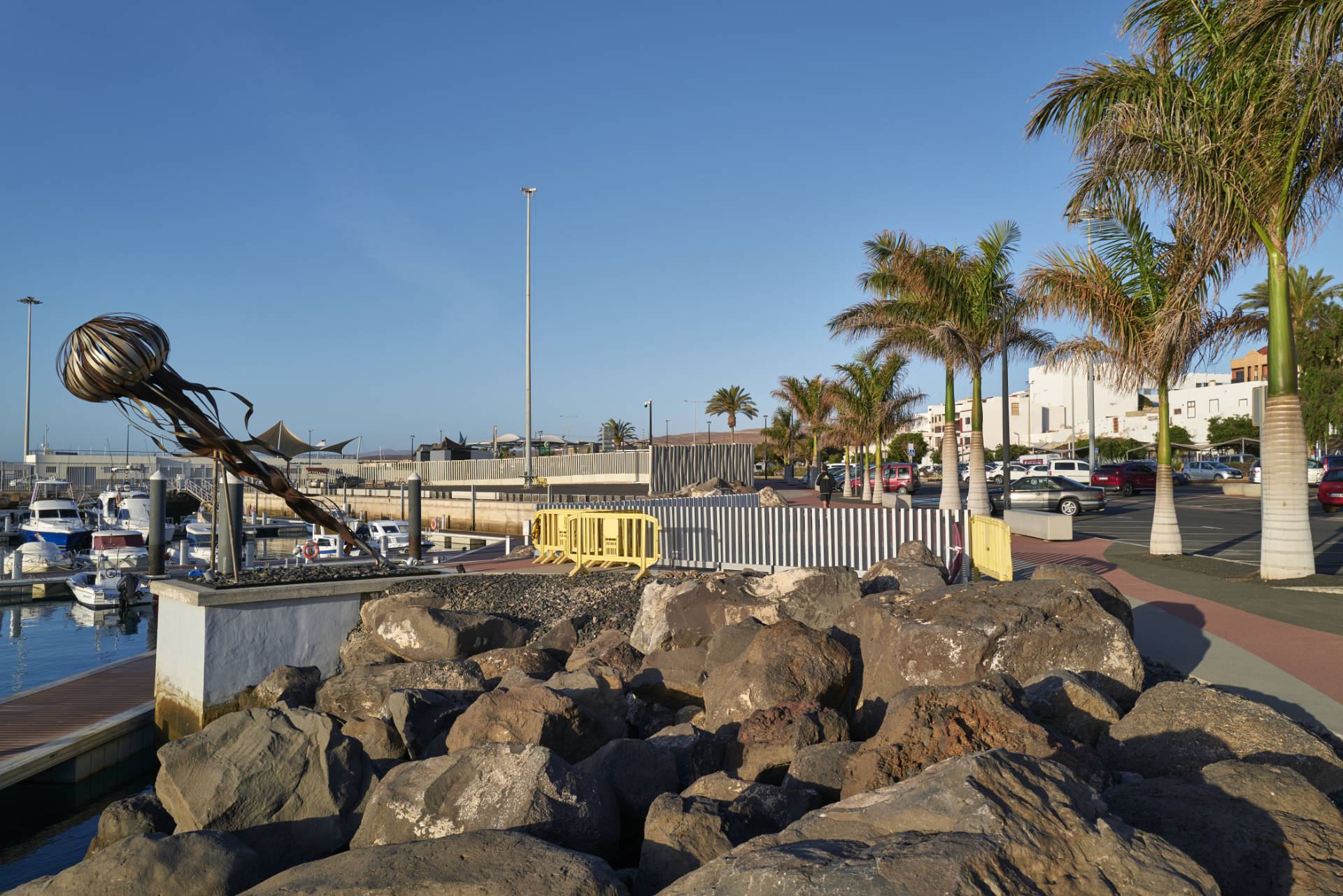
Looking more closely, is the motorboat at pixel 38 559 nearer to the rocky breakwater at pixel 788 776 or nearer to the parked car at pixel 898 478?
the rocky breakwater at pixel 788 776

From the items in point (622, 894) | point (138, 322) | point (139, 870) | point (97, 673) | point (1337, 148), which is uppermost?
point (1337, 148)

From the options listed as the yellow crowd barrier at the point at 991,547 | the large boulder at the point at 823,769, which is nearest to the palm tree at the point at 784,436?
the yellow crowd barrier at the point at 991,547

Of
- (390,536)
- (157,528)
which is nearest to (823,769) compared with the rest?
(157,528)

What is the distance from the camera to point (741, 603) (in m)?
9.95

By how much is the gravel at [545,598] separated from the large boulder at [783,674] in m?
4.92

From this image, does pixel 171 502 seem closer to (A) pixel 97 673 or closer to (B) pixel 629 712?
(A) pixel 97 673

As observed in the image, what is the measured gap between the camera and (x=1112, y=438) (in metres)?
85.4

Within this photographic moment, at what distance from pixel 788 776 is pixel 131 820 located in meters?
5.57

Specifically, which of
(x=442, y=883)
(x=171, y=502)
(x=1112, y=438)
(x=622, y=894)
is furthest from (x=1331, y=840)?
(x=1112, y=438)

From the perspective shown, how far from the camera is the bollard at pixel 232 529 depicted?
11.8 metres

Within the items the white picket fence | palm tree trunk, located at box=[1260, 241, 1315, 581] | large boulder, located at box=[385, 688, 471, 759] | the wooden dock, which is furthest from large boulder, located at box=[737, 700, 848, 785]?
palm tree trunk, located at box=[1260, 241, 1315, 581]

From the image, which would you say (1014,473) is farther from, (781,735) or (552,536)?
(781,735)

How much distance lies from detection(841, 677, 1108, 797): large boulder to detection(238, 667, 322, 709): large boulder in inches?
317

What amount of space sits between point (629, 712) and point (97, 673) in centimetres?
909
